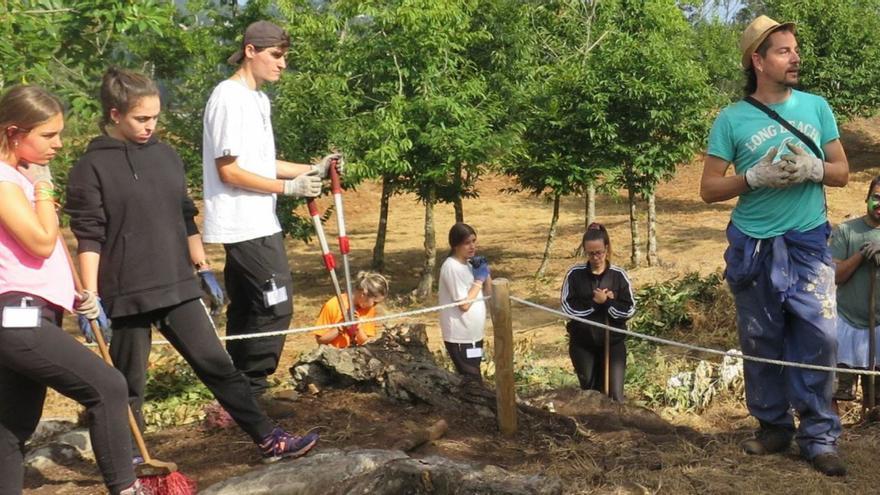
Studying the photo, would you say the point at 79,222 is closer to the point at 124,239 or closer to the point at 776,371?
the point at 124,239

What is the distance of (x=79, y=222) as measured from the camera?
13.7ft

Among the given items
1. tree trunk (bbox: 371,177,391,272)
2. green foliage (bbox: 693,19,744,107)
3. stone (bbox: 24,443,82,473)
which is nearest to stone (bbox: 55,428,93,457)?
stone (bbox: 24,443,82,473)

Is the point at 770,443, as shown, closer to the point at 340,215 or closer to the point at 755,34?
the point at 755,34

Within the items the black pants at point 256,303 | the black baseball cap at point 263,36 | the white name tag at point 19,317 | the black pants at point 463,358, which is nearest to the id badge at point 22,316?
the white name tag at point 19,317

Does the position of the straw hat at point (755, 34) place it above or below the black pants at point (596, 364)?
above

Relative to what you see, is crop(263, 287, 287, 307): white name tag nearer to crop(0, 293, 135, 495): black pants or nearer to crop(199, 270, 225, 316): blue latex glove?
crop(199, 270, 225, 316): blue latex glove

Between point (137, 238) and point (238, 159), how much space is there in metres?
0.76

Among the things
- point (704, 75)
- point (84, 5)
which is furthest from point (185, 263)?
point (704, 75)

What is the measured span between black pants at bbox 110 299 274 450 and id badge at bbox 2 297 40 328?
70cm

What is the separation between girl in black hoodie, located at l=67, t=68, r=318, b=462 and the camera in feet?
13.8

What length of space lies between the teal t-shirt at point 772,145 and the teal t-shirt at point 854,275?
1489mm

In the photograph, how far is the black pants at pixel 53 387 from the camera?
142 inches

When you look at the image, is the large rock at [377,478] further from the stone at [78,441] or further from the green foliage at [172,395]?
the green foliage at [172,395]

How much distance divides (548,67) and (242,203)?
13966 mm
